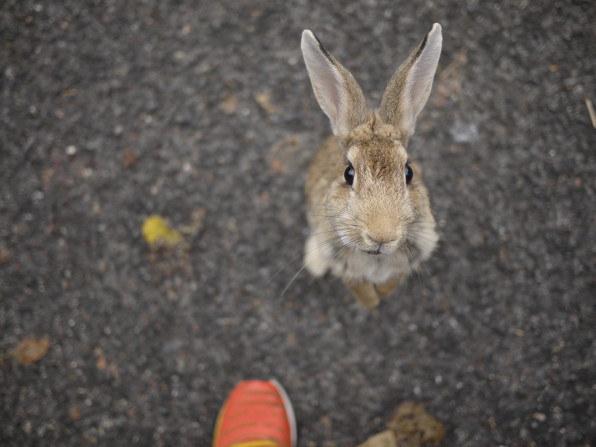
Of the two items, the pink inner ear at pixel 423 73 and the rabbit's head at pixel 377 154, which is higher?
the pink inner ear at pixel 423 73

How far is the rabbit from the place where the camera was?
1.81 m

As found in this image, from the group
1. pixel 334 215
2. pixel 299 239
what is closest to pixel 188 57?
pixel 299 239

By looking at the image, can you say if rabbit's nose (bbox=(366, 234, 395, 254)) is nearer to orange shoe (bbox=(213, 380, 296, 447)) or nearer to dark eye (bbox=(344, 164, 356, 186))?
dark eye (bbox=(344, 164, 356, 186))

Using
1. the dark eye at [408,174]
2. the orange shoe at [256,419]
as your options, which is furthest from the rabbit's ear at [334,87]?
the orange shoe at [256,419]

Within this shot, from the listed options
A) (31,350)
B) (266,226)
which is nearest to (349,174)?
(266,226)

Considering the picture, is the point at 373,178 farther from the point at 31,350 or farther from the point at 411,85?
the point at 31,350

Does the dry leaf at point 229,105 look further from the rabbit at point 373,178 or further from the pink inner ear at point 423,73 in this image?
the pink inner ear at point 423,73

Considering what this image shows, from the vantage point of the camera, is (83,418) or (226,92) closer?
(83,418)

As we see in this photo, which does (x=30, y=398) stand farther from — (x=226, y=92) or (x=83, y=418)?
(x=226, y=92)

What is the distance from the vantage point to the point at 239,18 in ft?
10.0

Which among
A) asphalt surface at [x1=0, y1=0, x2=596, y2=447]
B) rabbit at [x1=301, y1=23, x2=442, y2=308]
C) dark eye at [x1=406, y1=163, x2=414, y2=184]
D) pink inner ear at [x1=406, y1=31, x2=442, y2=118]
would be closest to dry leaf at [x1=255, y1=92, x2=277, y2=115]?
asphalt surface at [x1=0, y1=0, x2=596, y2=447]

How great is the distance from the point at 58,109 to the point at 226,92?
1237 millimetres

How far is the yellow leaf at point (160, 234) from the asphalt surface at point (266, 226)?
0.24 ft

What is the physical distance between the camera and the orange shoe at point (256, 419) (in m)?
2.61
